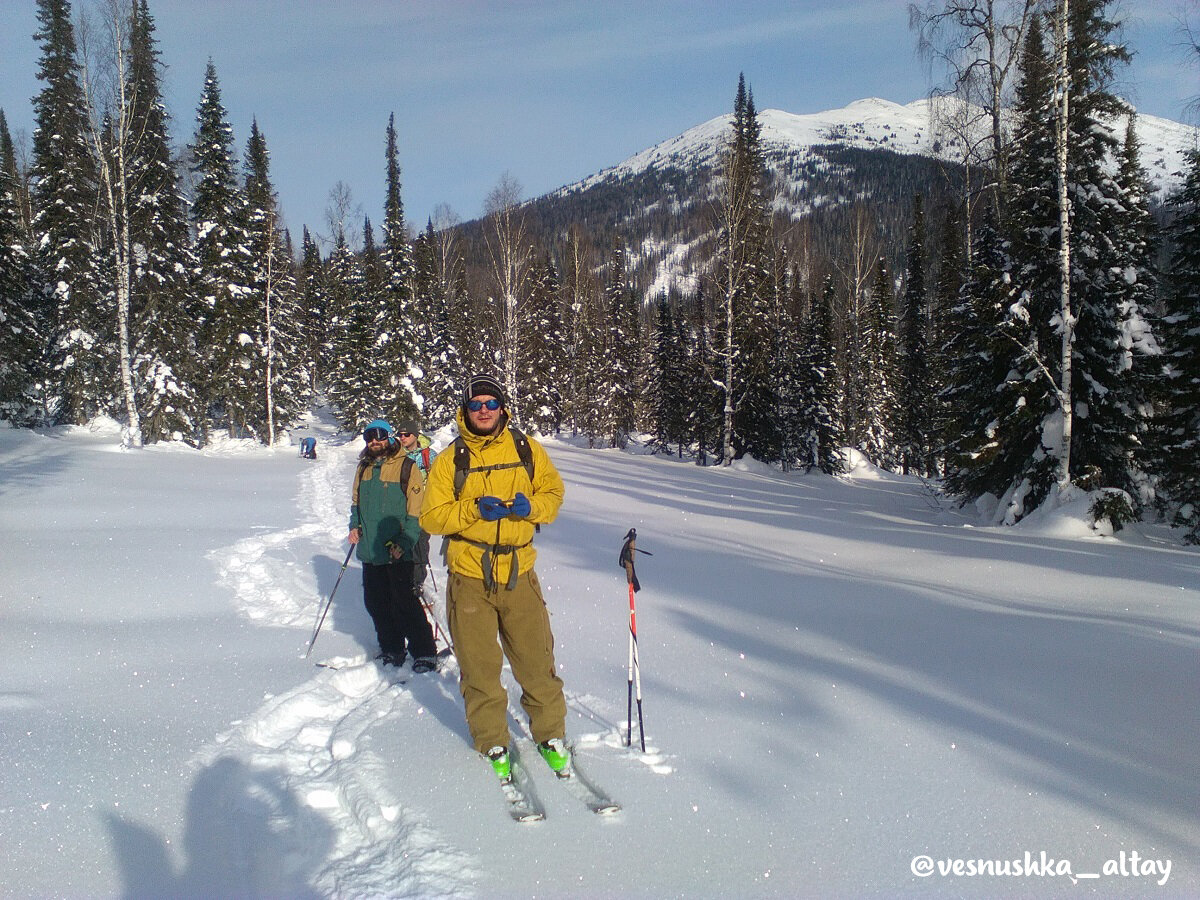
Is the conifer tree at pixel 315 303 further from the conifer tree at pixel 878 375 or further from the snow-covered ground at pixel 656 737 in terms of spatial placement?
the snow-covered ground at pixel 656 737

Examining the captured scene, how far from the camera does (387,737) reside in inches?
161

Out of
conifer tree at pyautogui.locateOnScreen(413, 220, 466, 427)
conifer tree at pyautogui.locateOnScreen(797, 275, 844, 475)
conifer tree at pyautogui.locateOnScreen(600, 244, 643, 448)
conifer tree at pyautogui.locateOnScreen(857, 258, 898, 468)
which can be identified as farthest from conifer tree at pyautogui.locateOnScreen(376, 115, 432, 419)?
conifer tree at pyautogui.locateOnScreen(857, 258, 898, 468)

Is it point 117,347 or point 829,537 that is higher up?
point 117,347

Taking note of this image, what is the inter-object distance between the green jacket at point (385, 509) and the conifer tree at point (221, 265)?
28.0m

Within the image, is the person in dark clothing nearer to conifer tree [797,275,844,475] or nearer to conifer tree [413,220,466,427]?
conifer tree [797,275,844,475]

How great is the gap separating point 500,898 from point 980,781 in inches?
101

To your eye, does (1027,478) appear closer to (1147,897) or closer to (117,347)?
(1147,897)

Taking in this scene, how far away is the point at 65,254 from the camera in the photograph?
2630 cm

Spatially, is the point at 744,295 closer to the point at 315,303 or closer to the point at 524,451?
the point at 524,451

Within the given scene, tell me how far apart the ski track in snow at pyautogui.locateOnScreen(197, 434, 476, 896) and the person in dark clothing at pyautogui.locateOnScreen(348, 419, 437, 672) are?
340mm

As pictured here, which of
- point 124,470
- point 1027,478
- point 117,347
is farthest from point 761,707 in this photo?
point 117,347

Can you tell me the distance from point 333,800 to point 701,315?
3750 centimetres

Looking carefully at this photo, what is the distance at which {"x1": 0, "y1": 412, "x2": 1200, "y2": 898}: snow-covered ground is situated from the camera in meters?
2.83

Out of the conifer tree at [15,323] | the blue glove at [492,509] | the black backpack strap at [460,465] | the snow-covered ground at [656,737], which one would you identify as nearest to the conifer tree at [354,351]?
the conifer tree at [15,323]
